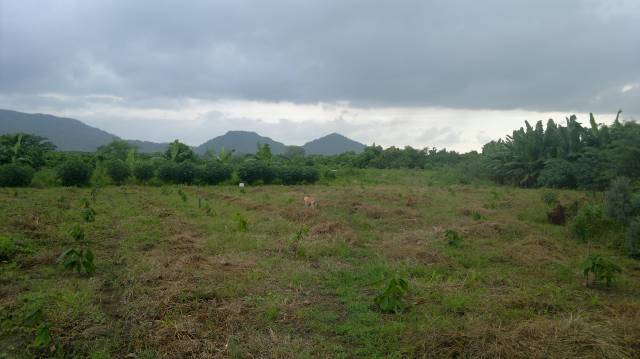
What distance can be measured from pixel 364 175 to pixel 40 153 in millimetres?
14421

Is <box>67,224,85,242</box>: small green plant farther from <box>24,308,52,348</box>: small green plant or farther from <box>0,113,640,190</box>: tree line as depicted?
<box>0,113,640,190</box>: tree line

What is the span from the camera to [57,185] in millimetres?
15641

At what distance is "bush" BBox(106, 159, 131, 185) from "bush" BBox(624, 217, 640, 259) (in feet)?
50.7

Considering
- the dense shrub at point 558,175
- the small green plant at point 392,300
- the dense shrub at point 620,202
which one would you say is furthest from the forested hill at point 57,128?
the small green plant at point 392,300

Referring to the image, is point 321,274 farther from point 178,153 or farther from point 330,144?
point 330,144

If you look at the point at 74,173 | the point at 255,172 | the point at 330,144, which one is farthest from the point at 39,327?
the point at 330,144

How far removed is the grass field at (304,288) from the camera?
4.20 metres

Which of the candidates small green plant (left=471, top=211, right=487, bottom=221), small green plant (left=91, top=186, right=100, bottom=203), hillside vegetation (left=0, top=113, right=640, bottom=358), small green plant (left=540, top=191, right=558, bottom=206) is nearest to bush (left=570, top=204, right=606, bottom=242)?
hillside vegetation (left=0, top=113, right=640, bottom=358)

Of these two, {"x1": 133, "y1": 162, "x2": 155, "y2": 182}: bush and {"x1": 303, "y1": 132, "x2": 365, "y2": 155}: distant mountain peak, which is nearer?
→ {"x1": 133, "y1": 162, "x2": 155, "y2": 182}: bush

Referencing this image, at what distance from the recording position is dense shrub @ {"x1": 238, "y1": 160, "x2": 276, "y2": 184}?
742 inches

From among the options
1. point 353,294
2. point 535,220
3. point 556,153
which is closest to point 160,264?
point 353,294

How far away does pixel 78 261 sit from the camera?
596cm

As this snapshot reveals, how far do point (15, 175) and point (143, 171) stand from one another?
415 cm

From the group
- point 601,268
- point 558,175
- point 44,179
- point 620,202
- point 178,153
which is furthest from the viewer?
point 178,153
